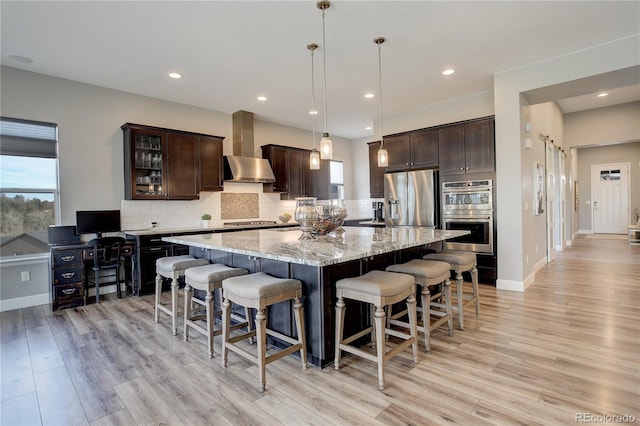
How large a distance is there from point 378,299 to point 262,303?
0.76 metres

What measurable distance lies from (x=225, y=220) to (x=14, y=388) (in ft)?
13.2

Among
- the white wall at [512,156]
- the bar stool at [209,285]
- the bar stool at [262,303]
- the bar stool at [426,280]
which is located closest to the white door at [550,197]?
the white wall at [512,156]

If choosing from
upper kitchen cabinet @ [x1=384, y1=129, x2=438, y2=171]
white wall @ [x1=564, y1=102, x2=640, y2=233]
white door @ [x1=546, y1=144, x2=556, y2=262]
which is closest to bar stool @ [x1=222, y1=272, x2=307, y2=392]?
upper kitchen cabinet @ [x1=384, y1=129, x2=438, y2=171]

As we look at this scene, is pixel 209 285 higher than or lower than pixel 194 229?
lower

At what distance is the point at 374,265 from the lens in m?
2.90

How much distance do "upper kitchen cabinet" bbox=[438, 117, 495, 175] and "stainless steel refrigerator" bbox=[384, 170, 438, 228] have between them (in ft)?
1.00

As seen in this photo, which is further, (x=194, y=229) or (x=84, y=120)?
(x=194, y=229)

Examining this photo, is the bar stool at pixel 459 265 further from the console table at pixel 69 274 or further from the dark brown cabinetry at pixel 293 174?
the console table at pixel 69 274

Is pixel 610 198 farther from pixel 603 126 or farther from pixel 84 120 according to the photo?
pixel 84 120

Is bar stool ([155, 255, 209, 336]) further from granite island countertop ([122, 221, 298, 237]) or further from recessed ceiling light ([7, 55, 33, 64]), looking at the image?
recessed ceiling light ([7, 55, 33, 64])

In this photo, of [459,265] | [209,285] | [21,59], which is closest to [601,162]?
[459,265]

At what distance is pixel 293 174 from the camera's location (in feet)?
22.1

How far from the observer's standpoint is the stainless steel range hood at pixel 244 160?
18.9 ft

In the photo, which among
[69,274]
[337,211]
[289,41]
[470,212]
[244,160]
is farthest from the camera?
[244,160]
